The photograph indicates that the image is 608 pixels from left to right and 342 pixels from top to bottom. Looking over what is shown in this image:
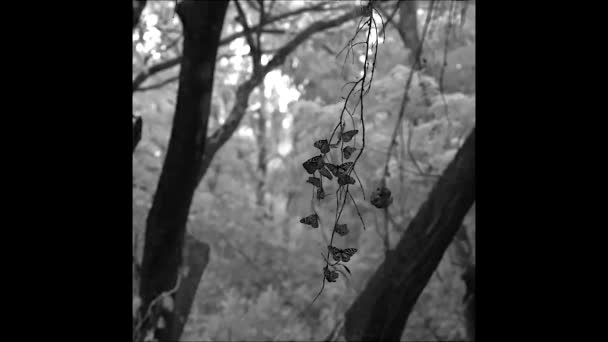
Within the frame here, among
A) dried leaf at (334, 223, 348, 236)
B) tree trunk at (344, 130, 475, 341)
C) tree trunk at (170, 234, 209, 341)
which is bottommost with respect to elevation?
tree trunk at (170, 234, 209, 341)

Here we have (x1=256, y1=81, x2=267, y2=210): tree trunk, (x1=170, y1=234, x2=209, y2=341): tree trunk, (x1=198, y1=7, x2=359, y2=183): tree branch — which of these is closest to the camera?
(x1=198, y1=7, x2=359, y2=183): tree branch

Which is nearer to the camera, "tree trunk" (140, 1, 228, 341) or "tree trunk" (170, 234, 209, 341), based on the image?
"tree trunk" (140, 1, 228, 341)

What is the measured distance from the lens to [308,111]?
212 inches

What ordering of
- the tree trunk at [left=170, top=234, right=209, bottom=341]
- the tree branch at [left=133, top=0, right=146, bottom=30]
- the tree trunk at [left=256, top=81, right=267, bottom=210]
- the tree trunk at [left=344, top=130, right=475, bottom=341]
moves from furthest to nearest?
the tree trunk at [left=256, top=81, right=267, bottom=210]
the tree trunk at [left=170, top=234, right=209, bottom=341]
the tree branch at [left=133, top=0, right=146, bottom=30]
the tree trunk at [left=344, top=130, right=475, bottom=341]

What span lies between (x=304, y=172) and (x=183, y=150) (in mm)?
3386

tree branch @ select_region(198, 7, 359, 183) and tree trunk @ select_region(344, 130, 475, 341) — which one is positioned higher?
tree branch @ select_region(198, 7, 359, 183)

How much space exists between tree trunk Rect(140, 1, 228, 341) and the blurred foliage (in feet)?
2.67

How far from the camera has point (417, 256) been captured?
11.7ft

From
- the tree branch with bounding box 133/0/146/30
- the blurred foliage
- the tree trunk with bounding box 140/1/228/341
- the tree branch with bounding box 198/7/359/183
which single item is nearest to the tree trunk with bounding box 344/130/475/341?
the blurred foliage

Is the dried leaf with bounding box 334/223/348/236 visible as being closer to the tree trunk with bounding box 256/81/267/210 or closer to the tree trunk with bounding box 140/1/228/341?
the tree trunk with bounding box 140/1/228/341

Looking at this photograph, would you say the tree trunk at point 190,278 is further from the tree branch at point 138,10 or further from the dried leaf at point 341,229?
the dried leaf at point 341,229

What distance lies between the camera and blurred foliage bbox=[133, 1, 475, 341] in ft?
17.0
